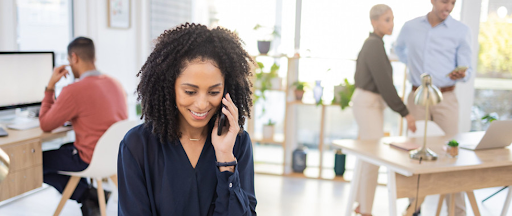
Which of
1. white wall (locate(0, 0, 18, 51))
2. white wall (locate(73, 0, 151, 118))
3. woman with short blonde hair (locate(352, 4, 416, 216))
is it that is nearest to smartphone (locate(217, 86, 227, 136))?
woman with short blonde hair (locate(352, 4, 416, 216))

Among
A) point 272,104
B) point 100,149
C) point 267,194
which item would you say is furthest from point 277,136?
point 100,149

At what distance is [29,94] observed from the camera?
333cm

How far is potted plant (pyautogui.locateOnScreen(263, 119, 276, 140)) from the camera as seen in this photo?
4617 millimetres

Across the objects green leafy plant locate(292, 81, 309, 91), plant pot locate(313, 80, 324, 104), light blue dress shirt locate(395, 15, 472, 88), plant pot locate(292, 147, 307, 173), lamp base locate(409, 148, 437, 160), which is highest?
light blue dress shirt locate(395, 15, 472, 88)

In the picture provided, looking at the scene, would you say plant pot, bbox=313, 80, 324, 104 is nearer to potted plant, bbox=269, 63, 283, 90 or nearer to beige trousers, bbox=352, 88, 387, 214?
potted plant, bbox=269, 63, 283, 90

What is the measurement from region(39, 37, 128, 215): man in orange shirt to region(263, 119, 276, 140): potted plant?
172 cm

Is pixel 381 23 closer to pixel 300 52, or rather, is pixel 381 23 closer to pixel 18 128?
pixel 300 52

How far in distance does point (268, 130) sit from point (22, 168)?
2386 mm

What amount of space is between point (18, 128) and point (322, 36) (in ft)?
9.40

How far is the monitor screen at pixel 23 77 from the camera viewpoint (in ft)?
10.2

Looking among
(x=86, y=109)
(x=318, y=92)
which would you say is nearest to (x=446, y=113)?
(x=318, y=92)

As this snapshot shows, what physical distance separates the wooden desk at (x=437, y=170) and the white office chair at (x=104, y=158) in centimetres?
135

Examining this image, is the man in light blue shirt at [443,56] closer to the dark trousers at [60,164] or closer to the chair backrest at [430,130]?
the chair backrest at [430,130]

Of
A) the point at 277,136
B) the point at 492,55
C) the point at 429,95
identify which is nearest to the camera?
the point at 429,95
